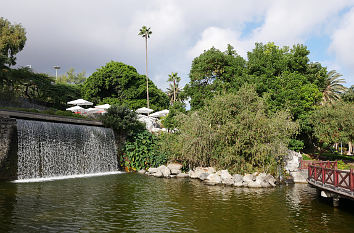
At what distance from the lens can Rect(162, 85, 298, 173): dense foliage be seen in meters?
23.5

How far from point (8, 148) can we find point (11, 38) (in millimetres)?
31133

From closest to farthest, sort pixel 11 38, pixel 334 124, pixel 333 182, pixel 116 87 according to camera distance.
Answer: pixel 333 182, pixel 334 124, pixel 11 38, pixel 116 87

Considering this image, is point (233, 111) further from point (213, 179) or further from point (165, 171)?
point (165, 171)

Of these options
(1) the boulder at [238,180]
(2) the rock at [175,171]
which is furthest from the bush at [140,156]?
(1) the boulder at [238,180]

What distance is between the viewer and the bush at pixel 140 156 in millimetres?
30562

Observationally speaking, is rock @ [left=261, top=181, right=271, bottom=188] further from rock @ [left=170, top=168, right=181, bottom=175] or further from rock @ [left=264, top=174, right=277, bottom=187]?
rock @ [left=170, top=168, right=181, bottom=175]

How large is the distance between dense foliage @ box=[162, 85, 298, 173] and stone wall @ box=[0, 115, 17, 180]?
13576 mm

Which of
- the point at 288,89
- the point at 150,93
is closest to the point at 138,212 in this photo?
the point at 288,89

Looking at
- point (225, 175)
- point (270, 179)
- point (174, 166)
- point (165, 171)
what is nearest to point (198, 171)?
point (174, 166)

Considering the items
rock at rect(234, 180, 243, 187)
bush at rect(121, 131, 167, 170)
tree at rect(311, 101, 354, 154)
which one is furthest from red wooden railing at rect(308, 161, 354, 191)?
bush at rect(121, 131, 167, 170)

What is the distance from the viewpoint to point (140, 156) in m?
30.8

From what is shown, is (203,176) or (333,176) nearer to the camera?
(333,176)

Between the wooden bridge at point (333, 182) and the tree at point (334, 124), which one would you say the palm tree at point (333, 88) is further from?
the wooden bridge at point (333, 182)

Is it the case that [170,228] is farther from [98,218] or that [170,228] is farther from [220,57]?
[220,57]
